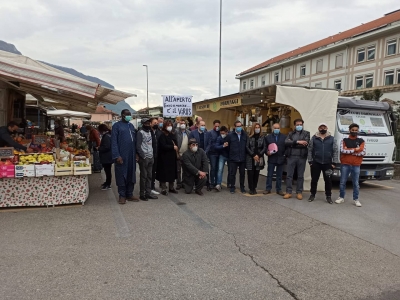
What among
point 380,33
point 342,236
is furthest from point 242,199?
point 380,33

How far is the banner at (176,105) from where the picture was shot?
39.4 ft

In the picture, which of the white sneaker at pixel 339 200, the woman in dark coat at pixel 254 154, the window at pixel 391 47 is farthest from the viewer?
the window at pixel 391 47

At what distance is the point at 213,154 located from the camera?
28.0 ft

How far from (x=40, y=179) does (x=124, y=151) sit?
66.2 inches

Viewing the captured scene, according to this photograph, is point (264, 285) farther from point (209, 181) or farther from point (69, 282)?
point (209, 181)

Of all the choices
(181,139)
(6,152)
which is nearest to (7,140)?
(6,152)

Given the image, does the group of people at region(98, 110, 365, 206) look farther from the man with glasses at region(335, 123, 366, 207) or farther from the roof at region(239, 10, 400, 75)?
the roof at region(239, 10, 400, 75)

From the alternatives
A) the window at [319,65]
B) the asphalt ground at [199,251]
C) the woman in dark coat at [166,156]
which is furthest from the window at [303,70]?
the woman in dark coat at [166,156]

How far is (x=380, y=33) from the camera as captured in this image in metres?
30.2

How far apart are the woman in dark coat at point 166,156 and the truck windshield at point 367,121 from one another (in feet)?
15.3

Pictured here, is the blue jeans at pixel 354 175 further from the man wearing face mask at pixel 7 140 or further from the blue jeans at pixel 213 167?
the man wearing face mask at pixel 7 140

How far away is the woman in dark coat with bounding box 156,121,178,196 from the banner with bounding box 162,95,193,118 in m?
4.40

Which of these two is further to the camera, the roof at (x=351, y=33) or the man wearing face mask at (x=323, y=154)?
the roof at (x=351, y=33)

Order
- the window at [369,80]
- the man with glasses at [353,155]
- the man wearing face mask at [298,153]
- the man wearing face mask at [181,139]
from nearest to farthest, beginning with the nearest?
the man with glasses at [353,155] < the man wearing face mask at [298,153] < the man wearing face mask at [181,139] < the window at [369,80]
